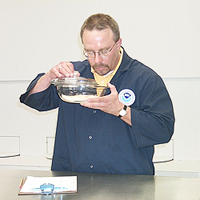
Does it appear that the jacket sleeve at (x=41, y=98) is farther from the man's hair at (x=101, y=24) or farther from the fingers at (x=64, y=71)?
the man's hair at (x=101, y=24)

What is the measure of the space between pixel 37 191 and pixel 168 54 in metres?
1.98

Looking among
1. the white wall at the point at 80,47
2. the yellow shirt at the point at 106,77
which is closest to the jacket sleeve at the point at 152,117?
the yellow shirt at the point at 106,77

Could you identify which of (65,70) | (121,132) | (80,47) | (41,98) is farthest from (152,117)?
(80,47)

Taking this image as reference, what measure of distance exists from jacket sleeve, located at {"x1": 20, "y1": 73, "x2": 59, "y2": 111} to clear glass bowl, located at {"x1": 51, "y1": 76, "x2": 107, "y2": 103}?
1.20 ft

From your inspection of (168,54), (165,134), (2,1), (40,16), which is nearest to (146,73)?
(165,134)

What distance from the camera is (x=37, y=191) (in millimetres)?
1230

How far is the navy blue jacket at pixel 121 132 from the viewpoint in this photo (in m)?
1.56

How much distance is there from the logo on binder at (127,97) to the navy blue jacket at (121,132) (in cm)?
2

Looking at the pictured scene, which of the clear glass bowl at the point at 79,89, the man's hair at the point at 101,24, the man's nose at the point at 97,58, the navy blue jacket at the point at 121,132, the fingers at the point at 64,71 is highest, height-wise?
the man's hair at the point at 101,24

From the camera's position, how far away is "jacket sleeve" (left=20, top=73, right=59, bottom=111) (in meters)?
1.81

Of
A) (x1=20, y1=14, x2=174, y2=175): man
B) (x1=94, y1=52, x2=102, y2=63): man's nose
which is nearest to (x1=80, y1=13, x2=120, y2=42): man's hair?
(x1=20, y1=14, x2=174, y2=175): man

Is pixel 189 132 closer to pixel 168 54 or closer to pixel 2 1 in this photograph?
pixel 168 54

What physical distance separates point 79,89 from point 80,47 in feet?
5.57

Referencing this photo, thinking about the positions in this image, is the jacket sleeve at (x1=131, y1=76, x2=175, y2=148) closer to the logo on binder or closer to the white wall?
the logo on binder
